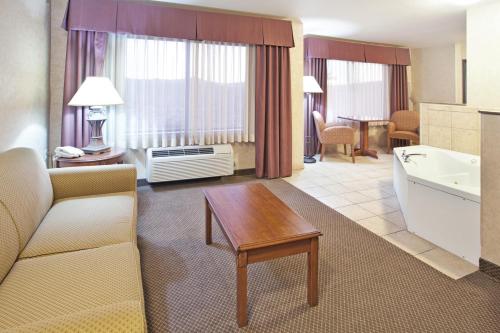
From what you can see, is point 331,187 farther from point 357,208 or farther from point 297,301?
point 297,301

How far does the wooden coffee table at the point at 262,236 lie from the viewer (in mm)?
1513

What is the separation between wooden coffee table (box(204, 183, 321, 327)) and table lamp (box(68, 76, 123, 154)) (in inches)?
72.0

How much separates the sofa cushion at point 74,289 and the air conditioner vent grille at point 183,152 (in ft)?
8.13

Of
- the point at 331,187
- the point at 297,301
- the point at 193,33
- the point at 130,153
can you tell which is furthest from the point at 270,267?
the point at 193,33

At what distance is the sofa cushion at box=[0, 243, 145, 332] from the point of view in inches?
35.8

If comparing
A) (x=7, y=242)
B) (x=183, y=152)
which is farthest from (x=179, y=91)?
(x=7, y=242)

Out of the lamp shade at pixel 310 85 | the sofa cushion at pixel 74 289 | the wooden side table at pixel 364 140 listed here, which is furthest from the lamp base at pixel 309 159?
the sofa cushion at pixel 74 289

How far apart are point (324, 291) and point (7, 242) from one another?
1.62 meters

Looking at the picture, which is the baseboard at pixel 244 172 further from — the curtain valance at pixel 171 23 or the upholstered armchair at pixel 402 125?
the upholstered armchair at pixel 402 125

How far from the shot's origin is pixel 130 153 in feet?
13.3

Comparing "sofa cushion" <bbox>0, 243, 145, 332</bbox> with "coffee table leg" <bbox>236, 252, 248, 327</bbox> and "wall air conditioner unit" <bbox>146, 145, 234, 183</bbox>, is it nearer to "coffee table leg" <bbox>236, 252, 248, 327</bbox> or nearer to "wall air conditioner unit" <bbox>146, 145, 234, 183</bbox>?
"coffee table leg" <bbox>236, 252, 248, 327</bbox>

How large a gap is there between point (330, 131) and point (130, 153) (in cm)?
325

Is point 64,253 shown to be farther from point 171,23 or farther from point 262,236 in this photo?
point 171,23

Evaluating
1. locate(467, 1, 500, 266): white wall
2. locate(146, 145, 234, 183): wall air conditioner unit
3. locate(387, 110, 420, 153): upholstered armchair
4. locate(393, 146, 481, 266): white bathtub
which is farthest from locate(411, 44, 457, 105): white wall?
locate(146, 145, 234, 183): wall air conditioner unit
